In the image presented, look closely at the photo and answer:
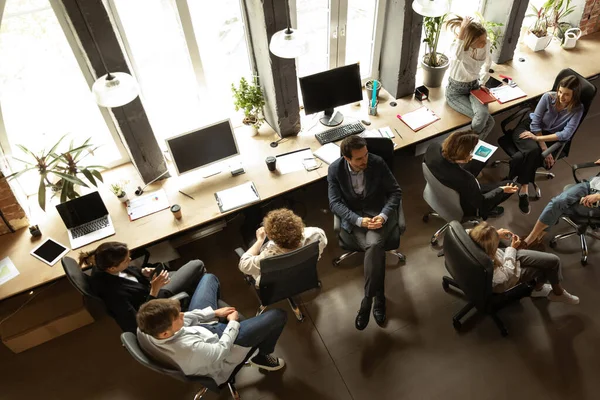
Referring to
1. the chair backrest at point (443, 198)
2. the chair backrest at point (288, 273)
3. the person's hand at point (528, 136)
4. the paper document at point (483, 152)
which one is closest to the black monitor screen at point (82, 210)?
the chair backrest at point (288, 273)

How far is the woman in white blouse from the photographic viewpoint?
3.15 m

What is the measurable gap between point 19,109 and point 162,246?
1.74m

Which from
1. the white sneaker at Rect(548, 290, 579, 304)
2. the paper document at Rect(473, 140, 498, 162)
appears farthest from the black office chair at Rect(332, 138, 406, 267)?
the white sneaker at Rect(548, 290, 579, 304)

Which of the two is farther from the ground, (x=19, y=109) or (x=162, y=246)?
(x=19, y=109)

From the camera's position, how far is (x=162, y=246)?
4.21 meters

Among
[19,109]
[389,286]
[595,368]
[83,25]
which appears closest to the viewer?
[83,25]

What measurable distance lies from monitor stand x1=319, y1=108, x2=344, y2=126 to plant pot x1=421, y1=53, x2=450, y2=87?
1.17 meters

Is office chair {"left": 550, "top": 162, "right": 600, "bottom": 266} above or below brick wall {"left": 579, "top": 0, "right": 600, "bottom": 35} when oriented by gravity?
below

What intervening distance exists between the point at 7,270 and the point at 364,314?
302cm

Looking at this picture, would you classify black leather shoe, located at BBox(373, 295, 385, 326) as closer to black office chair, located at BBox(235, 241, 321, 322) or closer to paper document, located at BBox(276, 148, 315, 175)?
black office chair, located at BBox(235, 241, 321, 322)

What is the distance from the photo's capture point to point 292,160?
14.5ft

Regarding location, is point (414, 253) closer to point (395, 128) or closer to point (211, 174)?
point (395, 128)

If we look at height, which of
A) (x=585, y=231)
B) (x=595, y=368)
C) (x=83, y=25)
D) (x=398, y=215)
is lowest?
(x=595, y=368)

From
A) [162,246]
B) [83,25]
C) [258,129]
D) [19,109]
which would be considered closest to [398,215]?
[258,129]
